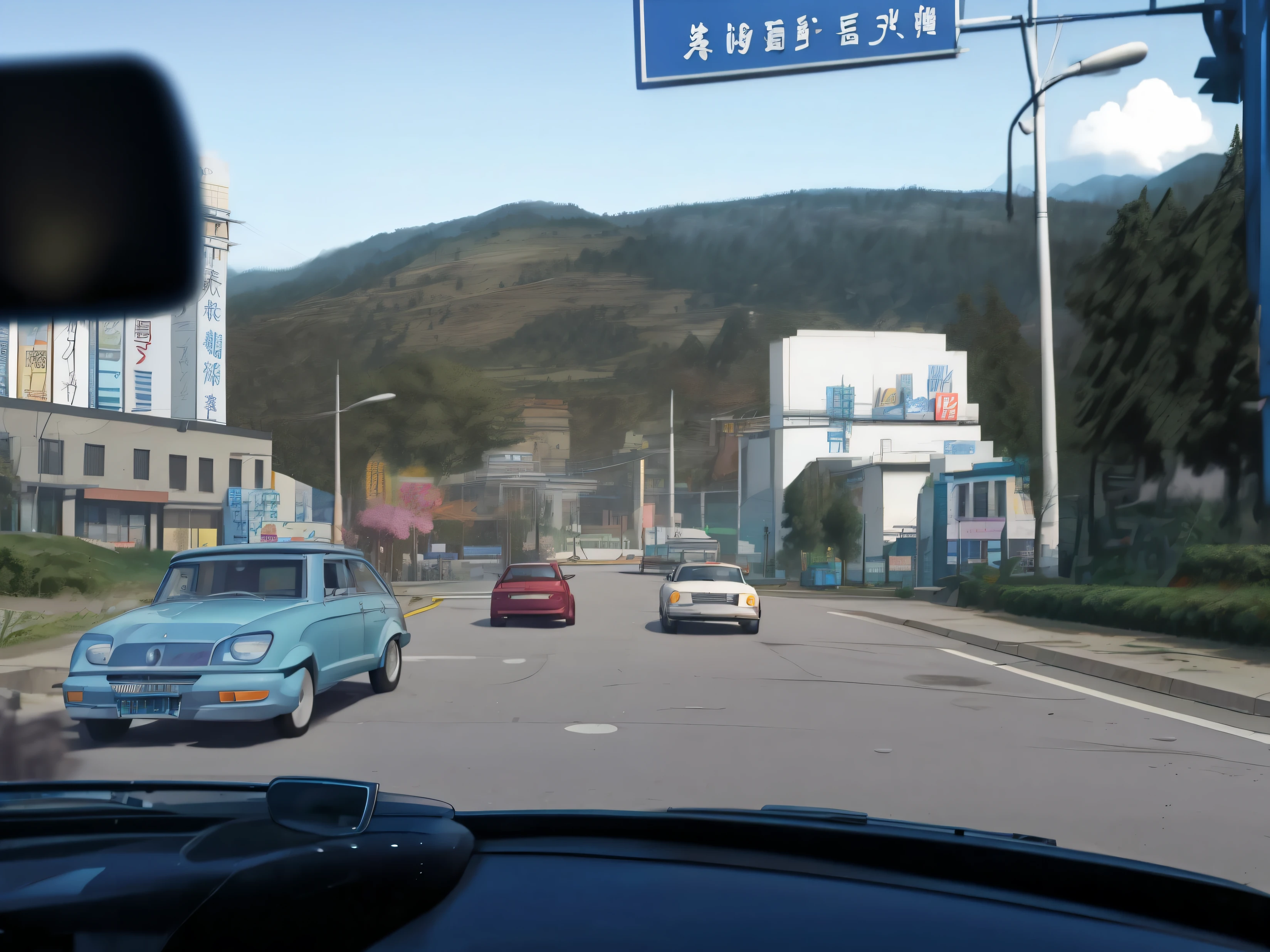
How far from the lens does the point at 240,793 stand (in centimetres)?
263

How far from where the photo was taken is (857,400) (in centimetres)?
8969

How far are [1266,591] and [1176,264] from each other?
9.44 meters

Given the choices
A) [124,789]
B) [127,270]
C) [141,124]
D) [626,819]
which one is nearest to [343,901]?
[626,819]

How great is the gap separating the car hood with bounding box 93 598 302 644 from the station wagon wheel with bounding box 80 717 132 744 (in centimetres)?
71

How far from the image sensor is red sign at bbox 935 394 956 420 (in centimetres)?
8769

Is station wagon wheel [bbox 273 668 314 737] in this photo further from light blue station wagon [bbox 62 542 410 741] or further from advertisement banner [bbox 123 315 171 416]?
advertisement banner [bbox 123 315 171 416]

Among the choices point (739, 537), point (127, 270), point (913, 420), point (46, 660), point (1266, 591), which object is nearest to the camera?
point (127, 270)

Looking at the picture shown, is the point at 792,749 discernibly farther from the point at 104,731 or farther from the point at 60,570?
the point at 60,570

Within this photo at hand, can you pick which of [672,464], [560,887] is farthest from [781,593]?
[672,464]

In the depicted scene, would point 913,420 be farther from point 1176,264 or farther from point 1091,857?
point 1091,857

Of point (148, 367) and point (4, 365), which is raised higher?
point (148, 367)

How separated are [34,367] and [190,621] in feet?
139

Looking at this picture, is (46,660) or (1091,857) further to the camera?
(46,660)

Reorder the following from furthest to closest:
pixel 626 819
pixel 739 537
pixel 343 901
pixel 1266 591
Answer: pixel 739 537 < pixel 1266 591 < pixel 626 819 < pixel 343 901
